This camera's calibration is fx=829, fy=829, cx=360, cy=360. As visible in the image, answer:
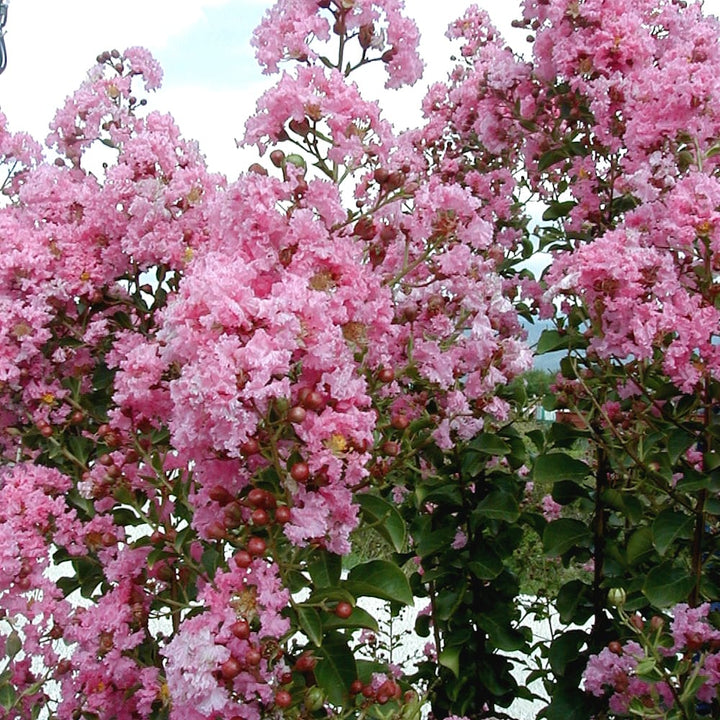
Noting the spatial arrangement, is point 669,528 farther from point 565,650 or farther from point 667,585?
point 565,650

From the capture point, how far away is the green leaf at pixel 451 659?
69.7 inches


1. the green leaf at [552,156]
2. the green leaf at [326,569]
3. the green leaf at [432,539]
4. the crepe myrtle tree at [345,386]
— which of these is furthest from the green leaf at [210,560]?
the green leaf at [552,156]

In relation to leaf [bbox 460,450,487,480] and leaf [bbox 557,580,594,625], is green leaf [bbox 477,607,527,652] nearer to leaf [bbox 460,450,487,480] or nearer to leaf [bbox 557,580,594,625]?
leaf [bbox 557,580,594,625]

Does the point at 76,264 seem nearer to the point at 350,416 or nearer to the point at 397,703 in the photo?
the point at 350,416

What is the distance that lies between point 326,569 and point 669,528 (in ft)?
2.01

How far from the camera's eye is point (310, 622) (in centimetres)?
115

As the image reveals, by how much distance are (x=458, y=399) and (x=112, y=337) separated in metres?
0.72

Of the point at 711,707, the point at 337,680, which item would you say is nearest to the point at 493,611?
the point at 711,707

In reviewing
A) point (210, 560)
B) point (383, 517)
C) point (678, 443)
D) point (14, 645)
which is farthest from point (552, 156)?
point (14, 645)

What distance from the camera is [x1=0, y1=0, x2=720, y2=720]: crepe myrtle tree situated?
109 centimetres

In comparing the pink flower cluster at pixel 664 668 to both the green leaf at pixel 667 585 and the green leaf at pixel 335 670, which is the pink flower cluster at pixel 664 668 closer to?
the green leaf at pixel 667 585

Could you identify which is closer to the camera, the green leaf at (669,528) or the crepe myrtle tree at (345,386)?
the crepe myrtle tree at (345,386)

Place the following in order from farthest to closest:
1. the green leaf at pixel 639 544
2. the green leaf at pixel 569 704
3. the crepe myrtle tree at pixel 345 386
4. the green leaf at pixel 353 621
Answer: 1. the green leaf at pixel 569 704
2. the green leaf at pixel 639 544
3. the green leaf at pixel 353 621
4. the crepe myrtle tree at pixel 345 386

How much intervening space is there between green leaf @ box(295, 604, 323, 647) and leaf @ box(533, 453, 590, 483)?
0.66 metres
